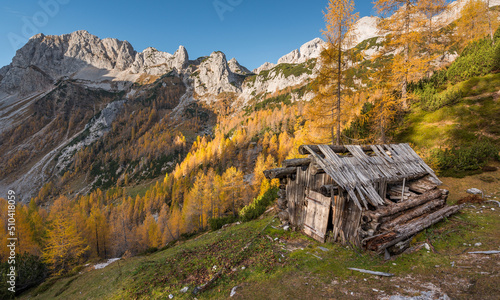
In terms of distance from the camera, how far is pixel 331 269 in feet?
25.6

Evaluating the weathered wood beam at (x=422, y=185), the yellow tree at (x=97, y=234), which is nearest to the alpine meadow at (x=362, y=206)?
the weathered wood beam at (x=422, y=185)

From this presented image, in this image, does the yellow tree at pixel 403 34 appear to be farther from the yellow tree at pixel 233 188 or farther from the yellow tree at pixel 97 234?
the yellow tree at pixel 97 234

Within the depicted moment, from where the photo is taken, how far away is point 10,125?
589 ft

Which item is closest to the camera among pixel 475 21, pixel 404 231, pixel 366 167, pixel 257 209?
pixel 404 231

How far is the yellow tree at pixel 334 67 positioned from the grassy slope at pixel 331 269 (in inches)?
396

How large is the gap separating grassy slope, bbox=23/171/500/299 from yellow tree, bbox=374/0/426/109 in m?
13.5

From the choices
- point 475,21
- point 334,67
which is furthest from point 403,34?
point 475,21

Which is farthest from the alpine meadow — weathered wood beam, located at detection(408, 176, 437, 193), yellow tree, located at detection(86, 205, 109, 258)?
yellow tree, located at detection(86, 205, 109, 258)

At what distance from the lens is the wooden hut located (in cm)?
870

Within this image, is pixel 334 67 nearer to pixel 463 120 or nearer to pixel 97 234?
pixel 463 120

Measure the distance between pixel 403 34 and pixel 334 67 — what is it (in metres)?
10.3

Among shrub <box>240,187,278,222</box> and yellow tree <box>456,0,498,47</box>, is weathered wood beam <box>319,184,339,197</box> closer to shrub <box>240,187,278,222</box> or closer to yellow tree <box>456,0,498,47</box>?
shrub <box>240,187,278,222</box>

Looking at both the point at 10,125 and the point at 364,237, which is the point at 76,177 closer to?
the point at 10,125

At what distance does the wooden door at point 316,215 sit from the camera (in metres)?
10.2
